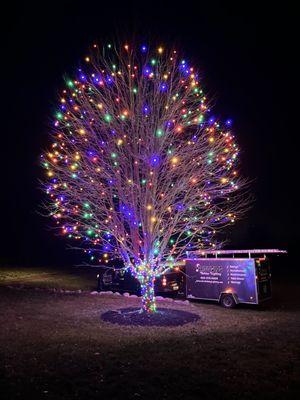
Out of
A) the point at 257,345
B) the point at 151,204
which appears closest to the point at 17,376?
the point at 257,345

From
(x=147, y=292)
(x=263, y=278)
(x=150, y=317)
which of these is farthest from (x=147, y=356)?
(x=263, y=278)

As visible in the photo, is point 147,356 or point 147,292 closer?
point 147,356

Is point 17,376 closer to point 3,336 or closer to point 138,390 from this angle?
point 138,390

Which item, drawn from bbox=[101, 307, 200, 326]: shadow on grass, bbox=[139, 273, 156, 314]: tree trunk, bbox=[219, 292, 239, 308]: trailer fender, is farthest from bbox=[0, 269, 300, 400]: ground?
bbox=[139, 273, 156, 314]: tree trunk

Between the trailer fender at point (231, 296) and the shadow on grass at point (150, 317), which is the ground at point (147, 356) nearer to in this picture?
the shadow on grass at point (150, 317)

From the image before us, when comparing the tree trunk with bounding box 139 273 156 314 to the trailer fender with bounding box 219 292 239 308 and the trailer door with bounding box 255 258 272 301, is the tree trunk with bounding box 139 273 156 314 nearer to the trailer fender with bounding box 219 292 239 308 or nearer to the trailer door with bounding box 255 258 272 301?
the trailer fender with bounding box 219 292 239 308

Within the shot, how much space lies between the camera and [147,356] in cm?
770

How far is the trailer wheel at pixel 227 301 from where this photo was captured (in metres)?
14.3

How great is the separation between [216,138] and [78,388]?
338 inches

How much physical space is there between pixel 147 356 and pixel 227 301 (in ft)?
24.3

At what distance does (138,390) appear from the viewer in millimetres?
5914

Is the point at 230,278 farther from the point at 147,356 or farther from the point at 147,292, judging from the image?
the point at 147,356

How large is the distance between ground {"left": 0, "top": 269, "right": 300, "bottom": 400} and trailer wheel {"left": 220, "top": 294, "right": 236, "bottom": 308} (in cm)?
92

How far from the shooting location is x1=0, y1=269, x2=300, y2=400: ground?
594 cm
